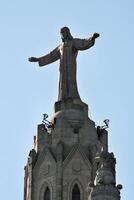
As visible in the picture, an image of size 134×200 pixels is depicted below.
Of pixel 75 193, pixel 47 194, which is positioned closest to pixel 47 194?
pixel 47 194

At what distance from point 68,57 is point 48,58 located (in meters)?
1.68

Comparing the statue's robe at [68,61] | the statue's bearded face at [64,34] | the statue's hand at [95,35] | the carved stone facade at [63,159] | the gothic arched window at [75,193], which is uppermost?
the statue's bearded face at [64,34]

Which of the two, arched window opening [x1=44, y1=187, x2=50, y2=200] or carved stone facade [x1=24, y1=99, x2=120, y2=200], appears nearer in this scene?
carved stone facade [x1=24, y1=99, x2=120, y2=200]

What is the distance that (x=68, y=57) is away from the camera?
6600cm

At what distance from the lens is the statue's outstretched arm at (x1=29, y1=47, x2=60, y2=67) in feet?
219

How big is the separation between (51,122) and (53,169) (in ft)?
11.5

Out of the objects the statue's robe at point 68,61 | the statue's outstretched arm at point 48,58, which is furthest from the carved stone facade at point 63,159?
the statue's outstretched arm at point 48,58

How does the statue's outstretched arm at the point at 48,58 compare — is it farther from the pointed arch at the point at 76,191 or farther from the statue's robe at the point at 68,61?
the pointed arch at the point at 76,191

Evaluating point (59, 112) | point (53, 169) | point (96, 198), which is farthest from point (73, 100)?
point (96, 198)

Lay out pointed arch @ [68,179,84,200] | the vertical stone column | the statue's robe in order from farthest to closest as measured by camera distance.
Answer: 1. the statue's robe
2. pointed arch @ [68,179,84,200]
3. the vertical stone column

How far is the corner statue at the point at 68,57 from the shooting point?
214ft

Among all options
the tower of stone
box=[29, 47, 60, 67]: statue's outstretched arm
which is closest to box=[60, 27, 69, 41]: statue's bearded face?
box=[29, 47, 60, 67]: statue's outstretched arm

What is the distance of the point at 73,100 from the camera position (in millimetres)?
64125

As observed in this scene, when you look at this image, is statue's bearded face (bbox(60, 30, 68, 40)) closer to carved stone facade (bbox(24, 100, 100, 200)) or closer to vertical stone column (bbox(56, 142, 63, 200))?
carved stone facade (bbox(24, 100, 100, 200))
